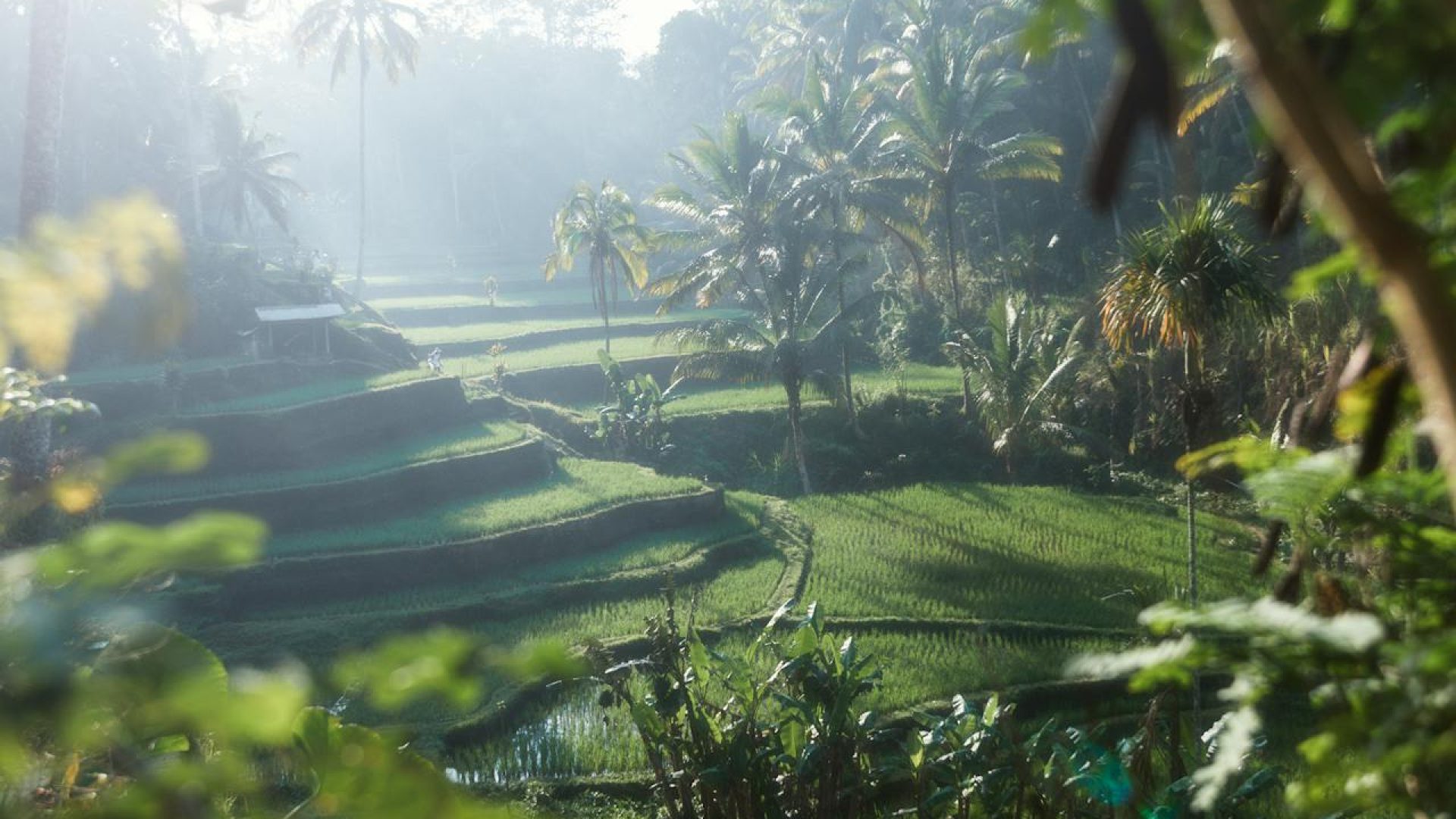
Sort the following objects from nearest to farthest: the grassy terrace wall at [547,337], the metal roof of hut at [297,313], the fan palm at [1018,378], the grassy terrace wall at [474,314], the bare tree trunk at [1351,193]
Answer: the bare tree trunk at [1351,193] → the fan palm at [1018,378] → the metal roof of hut at [297,313] → the grassy terrace wall at [547,337] → the grassy terrace wall at [474,314]

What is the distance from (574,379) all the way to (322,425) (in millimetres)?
5546

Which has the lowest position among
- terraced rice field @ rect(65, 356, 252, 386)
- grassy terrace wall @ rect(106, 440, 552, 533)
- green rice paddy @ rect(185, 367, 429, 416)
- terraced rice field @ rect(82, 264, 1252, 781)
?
terraced rice field @ rect(82, 264, 1252, 781)

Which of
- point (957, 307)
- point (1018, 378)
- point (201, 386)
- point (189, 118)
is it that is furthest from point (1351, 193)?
point (189, 118)

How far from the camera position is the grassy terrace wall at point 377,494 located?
11.3 metres

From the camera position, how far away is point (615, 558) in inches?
452

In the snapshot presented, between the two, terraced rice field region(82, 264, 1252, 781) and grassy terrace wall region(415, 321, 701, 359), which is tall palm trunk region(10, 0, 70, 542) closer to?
terraced rice field region(82, 264, 1252, 781)

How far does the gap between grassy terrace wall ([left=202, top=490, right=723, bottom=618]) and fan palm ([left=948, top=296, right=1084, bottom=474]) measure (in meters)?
4.41

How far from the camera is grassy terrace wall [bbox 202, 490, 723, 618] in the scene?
34.0 ft

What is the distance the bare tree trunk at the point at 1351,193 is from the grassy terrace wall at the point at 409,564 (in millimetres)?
10674

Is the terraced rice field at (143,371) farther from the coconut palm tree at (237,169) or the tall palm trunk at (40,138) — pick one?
the coconut palm tree at (237,169)

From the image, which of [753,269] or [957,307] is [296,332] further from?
[957,307]

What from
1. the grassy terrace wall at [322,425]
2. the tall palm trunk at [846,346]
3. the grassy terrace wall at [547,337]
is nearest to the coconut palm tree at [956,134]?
the tall palm trunk at [846,346]

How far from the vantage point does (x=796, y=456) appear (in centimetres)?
1527

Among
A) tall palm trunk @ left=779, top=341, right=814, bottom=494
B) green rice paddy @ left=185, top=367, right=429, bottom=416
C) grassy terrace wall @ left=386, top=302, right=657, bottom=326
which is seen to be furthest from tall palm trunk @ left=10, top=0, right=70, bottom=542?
grassy terrace wall @ left=386, top=302, right=657, bottom=326
